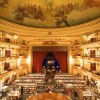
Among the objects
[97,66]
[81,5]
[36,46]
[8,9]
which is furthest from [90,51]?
[8,9]

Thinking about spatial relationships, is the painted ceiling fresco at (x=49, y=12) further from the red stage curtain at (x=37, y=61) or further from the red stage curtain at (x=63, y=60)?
the red stage curtain at (x=63, y=60)

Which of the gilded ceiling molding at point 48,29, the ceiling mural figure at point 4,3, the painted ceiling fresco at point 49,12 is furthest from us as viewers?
the gilded ceiling molding at point 48,29

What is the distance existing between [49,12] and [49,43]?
7080 mm

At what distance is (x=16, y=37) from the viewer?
2133 cm

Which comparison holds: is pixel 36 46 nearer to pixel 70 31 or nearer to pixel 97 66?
pixel 70 31

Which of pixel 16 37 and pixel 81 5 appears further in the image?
pixel 16 37

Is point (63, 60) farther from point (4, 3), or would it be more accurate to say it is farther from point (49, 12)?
point (4, 3)

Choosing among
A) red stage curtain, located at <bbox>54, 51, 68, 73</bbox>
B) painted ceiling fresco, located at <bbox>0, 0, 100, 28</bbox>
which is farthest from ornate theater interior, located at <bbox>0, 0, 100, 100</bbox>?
red stage curtain, located at <bbox>54, 51, 68, 73</bbox>

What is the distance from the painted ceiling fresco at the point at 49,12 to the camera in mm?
16578

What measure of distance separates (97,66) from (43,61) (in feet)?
41.3

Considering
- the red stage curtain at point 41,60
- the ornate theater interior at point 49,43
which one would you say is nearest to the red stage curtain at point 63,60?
the red stage curtain at point 41,60

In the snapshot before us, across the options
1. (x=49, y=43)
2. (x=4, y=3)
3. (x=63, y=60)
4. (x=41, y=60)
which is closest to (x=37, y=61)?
(x=41, y=60)

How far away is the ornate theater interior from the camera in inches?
613

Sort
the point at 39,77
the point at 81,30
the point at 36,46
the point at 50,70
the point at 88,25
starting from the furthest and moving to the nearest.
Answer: the point at 50,70 < the point at 36,46 < the point at 39,77 < the point at 81,30 < the point at 88,25
